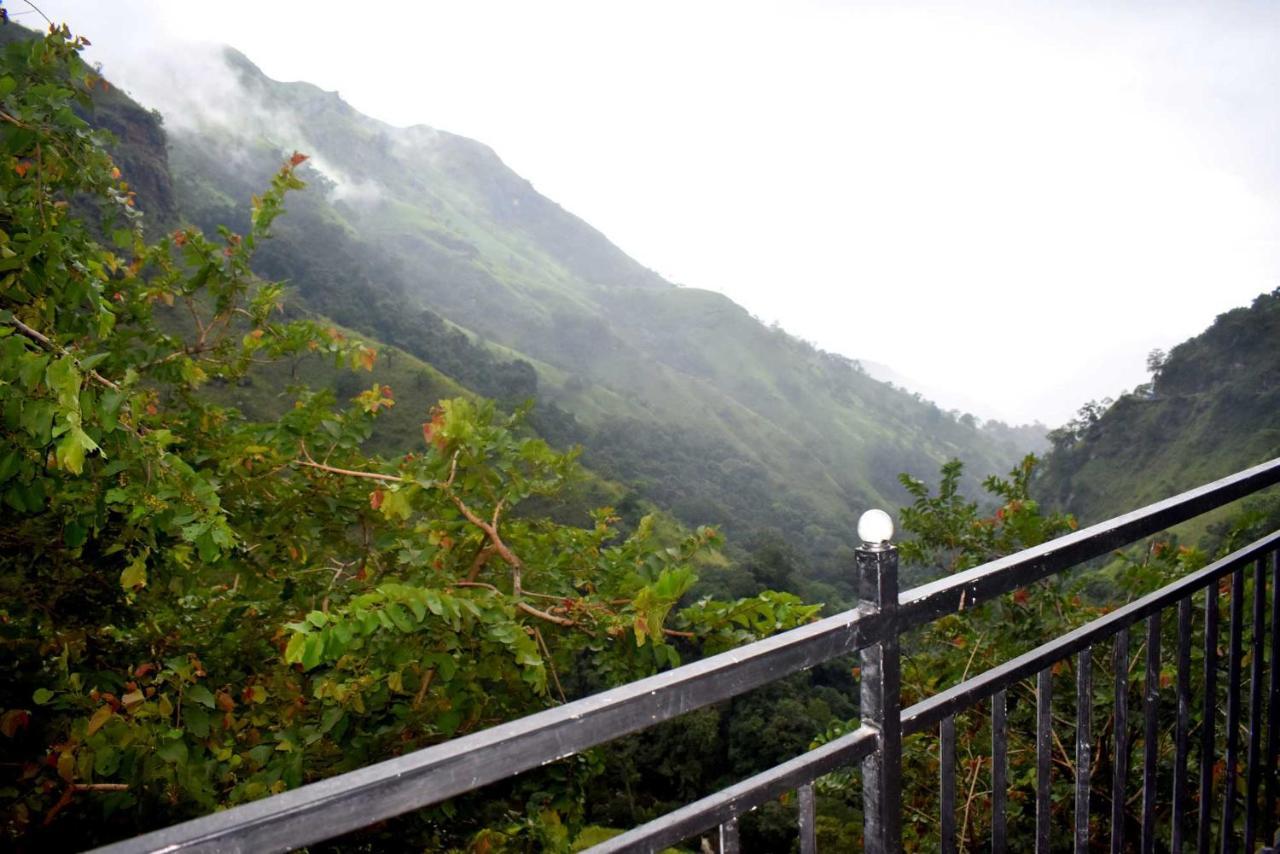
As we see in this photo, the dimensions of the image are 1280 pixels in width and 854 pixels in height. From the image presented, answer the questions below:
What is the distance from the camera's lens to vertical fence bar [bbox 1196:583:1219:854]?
178 centimetres

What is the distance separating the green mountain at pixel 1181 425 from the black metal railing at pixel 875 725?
5513 centimetres

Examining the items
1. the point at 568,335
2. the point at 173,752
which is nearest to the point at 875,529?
the point at 173,752

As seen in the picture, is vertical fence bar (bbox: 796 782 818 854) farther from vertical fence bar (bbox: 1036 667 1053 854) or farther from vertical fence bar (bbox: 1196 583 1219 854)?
vertical fence bar (bbox: 1196 583 1219 854)

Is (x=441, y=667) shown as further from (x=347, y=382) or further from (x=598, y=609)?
(x=347, y=382)

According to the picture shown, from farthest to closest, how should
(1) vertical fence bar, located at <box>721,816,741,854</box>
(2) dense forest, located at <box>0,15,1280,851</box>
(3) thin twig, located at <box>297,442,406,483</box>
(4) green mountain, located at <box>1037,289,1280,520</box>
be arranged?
(4) green mountain, located at <box>1037,289,1280,520</box>
(3) thin twig, located at <box>297,442,406,483</box>
(2) dense forest, located at <box>0,15,1280,851</box>
(1) vertical fence bar, located at <box>721,816,741,854</box>

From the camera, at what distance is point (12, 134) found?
210 cm

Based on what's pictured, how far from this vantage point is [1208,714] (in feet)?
5.92

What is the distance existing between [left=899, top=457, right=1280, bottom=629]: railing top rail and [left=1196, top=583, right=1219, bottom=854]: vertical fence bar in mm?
255

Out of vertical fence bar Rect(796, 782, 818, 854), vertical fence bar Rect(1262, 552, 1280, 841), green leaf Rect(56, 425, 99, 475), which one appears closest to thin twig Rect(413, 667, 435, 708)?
green leaf Rect(56, 425, 99, 475)

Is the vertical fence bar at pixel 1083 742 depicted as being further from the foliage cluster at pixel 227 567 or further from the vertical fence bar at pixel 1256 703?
the foliage cluster at pixel 227 567

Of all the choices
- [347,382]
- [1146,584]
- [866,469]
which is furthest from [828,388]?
[1146,584]

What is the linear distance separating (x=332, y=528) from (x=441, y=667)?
136cm

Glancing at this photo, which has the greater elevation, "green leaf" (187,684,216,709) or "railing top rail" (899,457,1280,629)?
"railing top rail" (899,457,1280,629)

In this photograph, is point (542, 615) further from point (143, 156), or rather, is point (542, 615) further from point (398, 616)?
point (143, 156)
